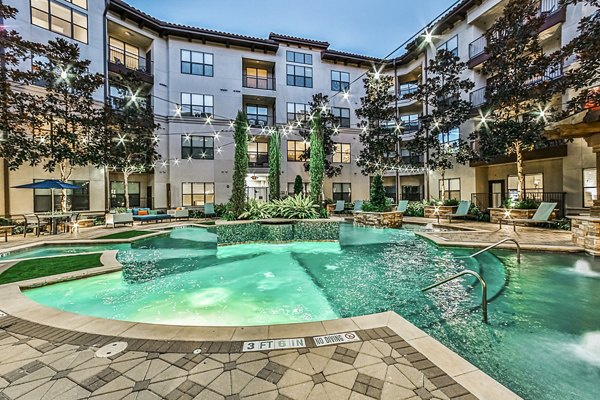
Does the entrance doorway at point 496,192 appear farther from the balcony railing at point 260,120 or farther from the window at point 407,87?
the balcony railing at point 260,120

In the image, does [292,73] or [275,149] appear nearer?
[275,149]

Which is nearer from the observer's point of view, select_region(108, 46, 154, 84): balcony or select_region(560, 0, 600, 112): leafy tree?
select_region(560, 0, 600, 112): leafy tree

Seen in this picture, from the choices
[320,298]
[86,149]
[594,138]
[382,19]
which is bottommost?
[320,298]

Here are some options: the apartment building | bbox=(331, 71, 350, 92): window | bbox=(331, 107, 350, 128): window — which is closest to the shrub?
the apartment building

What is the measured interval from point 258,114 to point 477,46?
15952 millimetres

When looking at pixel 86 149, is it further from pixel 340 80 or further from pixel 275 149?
pixel 340 80

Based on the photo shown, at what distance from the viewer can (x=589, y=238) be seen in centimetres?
729

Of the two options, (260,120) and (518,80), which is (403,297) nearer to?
(518,80)

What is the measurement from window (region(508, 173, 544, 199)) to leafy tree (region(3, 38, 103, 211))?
74.5ft

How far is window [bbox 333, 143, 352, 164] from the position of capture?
80.1 ft

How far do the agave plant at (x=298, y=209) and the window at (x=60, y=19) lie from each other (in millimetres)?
14522

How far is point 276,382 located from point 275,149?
16.7m

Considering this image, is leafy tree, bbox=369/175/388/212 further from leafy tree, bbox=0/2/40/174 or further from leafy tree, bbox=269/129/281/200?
leafy tree, bbox=0/2/40/174

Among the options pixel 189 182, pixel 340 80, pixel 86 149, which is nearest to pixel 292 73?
pixel 340 80
